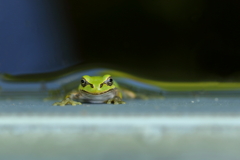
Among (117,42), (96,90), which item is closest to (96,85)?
(96,90)

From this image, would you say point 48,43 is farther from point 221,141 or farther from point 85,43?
point 221,141

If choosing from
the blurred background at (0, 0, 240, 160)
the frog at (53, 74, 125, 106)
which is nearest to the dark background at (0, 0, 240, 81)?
the blurred background at (0, 0, 240, 160)

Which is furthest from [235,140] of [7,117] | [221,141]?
[7,117]

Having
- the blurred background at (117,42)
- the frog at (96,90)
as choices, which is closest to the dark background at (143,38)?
the blurred background at (117,42)

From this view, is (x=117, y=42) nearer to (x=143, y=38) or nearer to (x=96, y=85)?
(x=143, y=38)

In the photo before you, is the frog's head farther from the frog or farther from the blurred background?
the blurred background

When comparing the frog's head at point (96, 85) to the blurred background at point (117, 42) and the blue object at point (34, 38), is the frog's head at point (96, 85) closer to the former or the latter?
the blurred background at point (117, 42)
